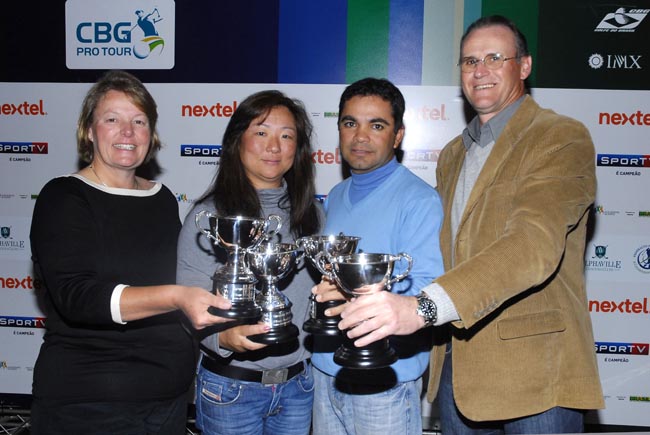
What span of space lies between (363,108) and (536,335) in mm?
1105

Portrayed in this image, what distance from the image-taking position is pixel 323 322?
1777 millimetres

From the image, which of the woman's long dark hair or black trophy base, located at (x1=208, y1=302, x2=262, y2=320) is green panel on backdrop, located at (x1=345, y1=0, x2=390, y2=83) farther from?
black trophy base, located at (x1=208, y1=302, x2=262, y2=320)

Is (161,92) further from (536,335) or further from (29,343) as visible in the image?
(536,335)

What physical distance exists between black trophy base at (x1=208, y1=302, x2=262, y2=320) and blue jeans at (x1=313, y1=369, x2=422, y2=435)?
1.56 feet

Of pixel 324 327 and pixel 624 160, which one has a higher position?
pixel 624 160

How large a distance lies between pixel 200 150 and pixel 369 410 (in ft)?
8.59

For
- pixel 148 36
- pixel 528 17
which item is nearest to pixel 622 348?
pixel 528 17

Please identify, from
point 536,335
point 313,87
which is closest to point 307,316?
point 536,335

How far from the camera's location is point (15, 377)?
13.5 feet

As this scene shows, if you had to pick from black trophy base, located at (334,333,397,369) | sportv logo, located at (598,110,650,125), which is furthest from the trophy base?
sportv logo, located at (598,110,650,125)

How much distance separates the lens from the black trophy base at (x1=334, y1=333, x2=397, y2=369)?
1.52 m

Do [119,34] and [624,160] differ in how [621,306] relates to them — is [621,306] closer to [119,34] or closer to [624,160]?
[624,160]

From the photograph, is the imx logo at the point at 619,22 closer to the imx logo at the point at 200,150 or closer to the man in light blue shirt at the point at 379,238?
the man in light blue shirt at the point at 379,238

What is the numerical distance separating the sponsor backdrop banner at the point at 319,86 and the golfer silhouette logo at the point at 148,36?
10mm
